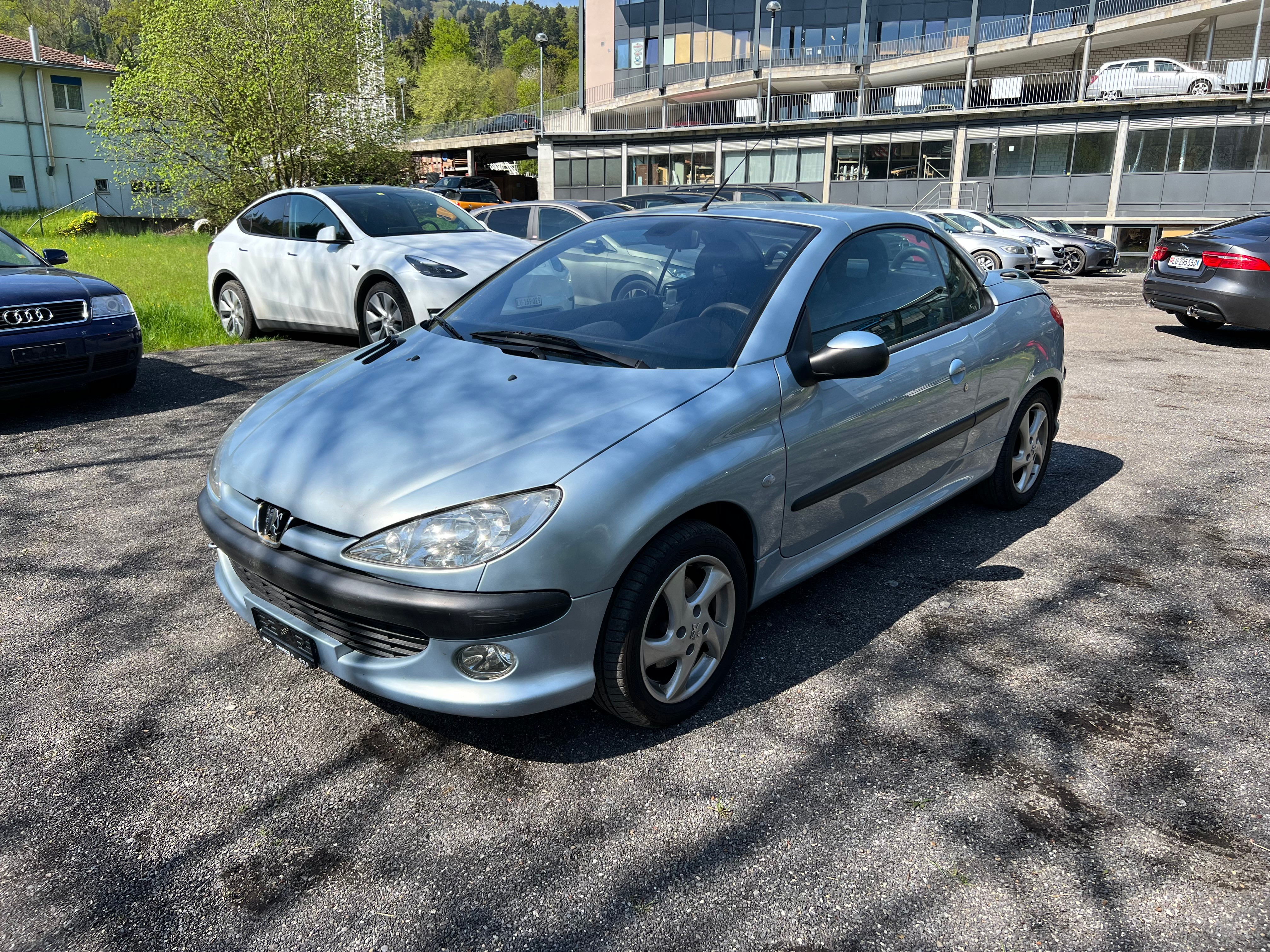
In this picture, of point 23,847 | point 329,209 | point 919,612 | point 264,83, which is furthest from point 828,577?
point 264,83

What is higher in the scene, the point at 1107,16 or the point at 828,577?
the point at 1107,16

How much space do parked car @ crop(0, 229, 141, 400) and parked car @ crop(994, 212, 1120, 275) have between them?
21064mm

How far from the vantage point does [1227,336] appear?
12.2m

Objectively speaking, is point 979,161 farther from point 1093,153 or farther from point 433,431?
point 433,431

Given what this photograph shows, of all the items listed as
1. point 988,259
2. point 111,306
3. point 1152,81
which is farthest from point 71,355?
point 1152,81

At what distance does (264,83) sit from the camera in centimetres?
2242

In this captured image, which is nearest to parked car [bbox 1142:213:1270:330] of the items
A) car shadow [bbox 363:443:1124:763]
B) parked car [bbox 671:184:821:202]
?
parked car [bbox 671:184:821:202]

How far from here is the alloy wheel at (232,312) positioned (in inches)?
394

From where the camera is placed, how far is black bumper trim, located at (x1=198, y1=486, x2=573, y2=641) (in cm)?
248

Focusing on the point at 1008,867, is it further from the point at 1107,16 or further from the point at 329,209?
the point at 1107,16

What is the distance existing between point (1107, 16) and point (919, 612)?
49279 millimetres

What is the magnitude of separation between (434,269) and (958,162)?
32317 millimetres

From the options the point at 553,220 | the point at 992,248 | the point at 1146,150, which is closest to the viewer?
the point at 553,220

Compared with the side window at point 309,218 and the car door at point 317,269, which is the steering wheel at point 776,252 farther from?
the side window at point 309,218
